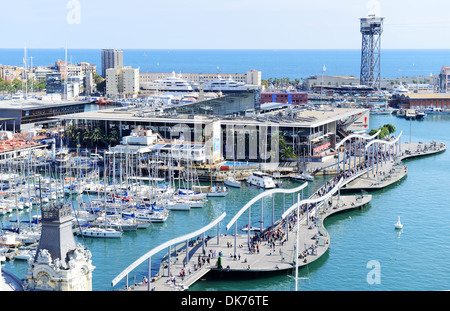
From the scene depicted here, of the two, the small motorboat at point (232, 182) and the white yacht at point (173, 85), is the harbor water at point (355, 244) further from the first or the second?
the white yacht at point (173, 85)

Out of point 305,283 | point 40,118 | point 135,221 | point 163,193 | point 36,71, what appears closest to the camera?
point 305,283

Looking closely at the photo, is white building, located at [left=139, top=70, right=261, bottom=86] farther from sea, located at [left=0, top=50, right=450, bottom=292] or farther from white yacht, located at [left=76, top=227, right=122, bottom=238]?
white yacht, located at [left=76, top=227, right=122, bottom=238]

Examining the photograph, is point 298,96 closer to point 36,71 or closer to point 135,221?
point 36,71

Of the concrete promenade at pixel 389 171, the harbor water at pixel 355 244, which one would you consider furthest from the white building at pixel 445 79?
the harbor water at pixel 355 244

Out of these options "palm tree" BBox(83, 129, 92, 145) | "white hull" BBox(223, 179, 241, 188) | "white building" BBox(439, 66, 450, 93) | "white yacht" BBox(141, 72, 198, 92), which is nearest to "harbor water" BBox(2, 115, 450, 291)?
"white hull" BBox(223, 179, 241, 188)

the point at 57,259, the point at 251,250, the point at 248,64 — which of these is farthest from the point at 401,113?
the point at 248,64
